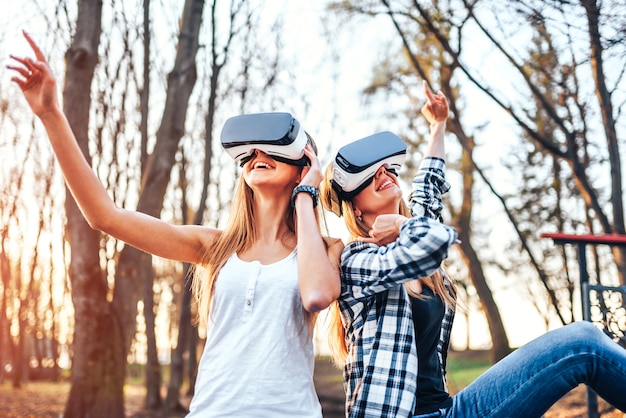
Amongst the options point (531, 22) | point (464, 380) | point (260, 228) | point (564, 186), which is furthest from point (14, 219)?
point (260, 228)

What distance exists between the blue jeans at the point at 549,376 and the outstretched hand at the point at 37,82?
1.76 metres

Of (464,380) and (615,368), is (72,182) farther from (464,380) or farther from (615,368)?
(464,380)

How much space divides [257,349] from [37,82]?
116 cm

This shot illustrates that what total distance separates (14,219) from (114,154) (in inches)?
262

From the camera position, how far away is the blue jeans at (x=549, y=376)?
239 cm

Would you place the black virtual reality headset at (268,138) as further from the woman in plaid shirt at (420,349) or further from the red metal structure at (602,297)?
the red metal structure at (602,297)

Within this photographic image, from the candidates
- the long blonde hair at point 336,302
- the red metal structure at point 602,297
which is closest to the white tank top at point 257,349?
the long blonde hair at point 336,302

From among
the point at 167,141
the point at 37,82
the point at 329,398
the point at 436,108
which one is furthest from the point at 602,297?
the point at 329,398

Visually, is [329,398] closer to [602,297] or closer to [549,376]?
[602,297]

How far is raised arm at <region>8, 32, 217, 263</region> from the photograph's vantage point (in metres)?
2.31

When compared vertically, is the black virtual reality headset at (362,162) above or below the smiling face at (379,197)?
above

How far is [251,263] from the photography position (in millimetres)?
2549

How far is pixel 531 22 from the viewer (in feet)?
21.3

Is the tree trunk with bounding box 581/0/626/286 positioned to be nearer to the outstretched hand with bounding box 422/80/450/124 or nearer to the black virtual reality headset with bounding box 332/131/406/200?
the outstretched hand with bounding box 422/80/450/124
